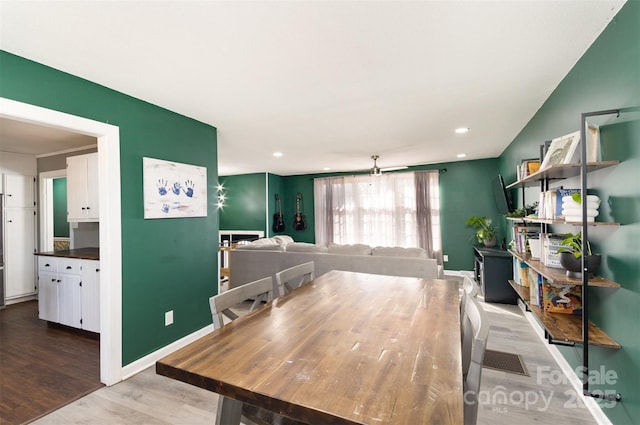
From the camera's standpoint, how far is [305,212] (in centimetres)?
730

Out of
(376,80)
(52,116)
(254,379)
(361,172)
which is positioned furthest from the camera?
(361,172)

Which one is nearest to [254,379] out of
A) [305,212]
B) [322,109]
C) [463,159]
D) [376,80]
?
[376,80]

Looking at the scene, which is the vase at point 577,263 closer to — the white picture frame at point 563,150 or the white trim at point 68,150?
the white picture frame at point 563,150

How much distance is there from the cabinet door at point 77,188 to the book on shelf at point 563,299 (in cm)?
464

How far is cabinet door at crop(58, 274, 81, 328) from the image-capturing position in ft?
10.1

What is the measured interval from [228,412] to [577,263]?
1977 mm

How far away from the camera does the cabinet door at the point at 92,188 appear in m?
3.18

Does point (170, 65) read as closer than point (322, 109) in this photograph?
Yes

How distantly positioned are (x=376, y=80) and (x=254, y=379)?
6.90 feet

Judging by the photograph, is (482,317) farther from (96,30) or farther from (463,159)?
(463,159)

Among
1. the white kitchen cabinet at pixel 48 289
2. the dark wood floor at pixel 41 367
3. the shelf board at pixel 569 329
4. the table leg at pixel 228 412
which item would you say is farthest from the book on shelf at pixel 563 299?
the white kitchen cabinet at pixel 48 289

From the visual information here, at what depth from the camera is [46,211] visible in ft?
14.5

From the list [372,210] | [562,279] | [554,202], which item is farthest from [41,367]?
[372,210]

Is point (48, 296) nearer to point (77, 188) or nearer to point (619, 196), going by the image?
point (77, 188)
